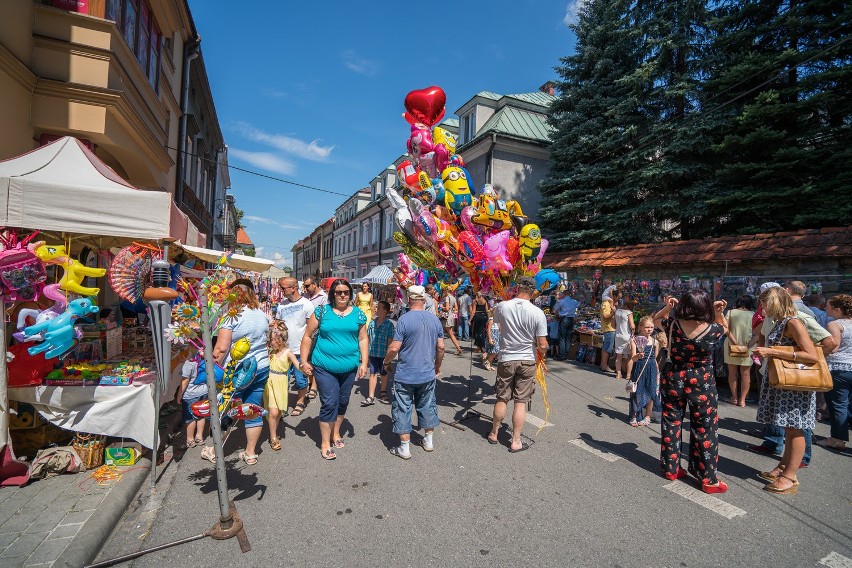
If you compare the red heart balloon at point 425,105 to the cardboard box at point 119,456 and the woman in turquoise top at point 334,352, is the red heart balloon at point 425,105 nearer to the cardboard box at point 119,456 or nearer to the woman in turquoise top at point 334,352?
the woman in turquoise top at point 334,352

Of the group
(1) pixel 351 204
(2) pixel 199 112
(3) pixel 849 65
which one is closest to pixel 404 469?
(3) pixel 849 65

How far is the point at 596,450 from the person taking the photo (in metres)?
4.41

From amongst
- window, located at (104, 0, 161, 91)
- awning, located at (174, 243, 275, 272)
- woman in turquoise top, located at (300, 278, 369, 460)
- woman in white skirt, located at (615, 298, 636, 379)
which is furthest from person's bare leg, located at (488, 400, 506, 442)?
window, located at (104, 0, 161, 91)

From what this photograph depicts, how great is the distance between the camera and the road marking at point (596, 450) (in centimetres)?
422

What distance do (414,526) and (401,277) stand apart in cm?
478

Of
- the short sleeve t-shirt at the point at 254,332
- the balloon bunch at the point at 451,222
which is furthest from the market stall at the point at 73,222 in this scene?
the balloon bunch at the point at 451,222

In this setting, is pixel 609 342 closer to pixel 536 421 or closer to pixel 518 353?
pixel 536 421

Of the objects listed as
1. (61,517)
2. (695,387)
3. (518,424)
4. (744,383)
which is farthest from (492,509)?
(744,383)

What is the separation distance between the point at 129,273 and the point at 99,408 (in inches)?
52.3

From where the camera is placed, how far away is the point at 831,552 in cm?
276

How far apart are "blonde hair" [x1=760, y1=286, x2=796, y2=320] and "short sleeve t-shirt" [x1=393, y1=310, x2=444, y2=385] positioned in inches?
125

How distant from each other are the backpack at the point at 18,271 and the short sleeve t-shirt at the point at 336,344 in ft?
7.56

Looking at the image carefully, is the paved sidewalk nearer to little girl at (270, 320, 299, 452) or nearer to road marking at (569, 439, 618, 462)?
little girl at (270, 320, 299, 452)

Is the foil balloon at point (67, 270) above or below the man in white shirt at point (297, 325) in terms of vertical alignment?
above
